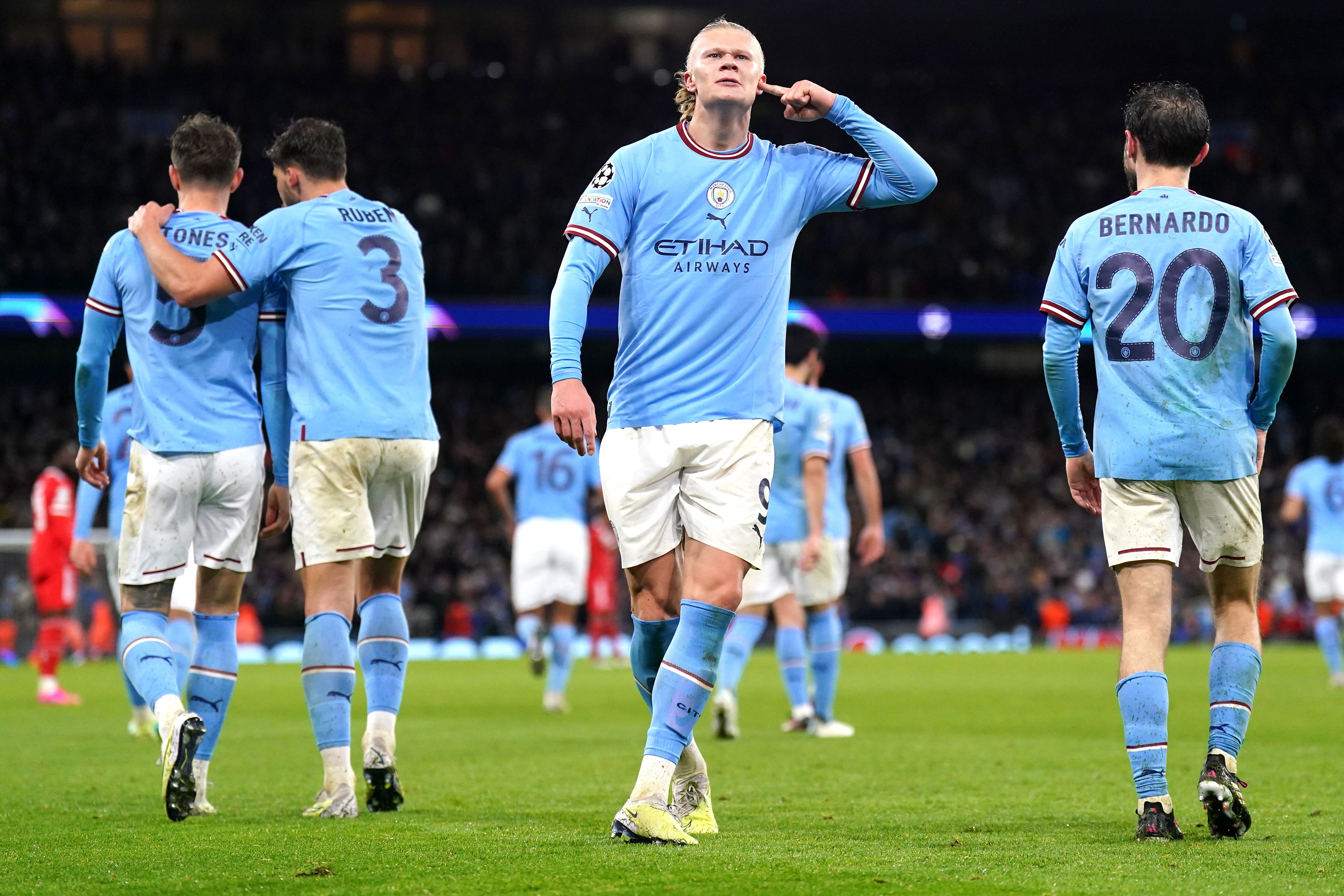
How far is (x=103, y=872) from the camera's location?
4.00m

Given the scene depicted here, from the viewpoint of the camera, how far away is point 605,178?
4.56m

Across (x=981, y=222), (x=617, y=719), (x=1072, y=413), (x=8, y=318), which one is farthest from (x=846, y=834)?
(x=981, y=222)

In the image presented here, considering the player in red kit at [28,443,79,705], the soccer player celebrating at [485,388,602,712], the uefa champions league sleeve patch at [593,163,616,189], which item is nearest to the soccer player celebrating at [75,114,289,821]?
the uefa champions league sleeve patch at [593,163,616,189]

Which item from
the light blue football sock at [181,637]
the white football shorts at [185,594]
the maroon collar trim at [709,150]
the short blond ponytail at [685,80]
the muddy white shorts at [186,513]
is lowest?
the light blue football sock at [181,637]

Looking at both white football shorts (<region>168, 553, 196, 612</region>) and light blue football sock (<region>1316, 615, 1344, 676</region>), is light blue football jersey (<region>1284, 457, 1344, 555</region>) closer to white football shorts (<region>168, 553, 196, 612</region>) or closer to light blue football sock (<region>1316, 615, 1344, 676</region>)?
light blue football sock (<region>1316, 615, 1344, 676</region>)

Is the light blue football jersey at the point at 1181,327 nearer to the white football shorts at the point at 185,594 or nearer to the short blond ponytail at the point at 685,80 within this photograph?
the short blond ponytail at the point at 685,80

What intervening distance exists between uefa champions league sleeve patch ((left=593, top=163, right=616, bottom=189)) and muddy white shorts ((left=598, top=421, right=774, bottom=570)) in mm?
722

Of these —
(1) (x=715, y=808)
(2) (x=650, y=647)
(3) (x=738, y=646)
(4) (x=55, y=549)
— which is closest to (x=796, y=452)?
(3) (x=738, y=646)

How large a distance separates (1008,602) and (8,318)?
1745 centimetres

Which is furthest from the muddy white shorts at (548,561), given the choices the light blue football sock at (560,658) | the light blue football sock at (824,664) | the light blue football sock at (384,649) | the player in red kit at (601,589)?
the light blue football sock at (384,649)

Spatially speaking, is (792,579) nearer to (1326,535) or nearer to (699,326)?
(699,326)

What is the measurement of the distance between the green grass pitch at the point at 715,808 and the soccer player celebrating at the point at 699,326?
2.09 feet

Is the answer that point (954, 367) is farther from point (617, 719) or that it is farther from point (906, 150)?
point (906, 150)

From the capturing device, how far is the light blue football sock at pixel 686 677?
4273 millimetres
